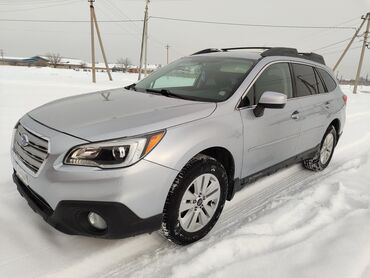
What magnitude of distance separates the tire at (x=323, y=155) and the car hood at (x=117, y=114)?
241 cm

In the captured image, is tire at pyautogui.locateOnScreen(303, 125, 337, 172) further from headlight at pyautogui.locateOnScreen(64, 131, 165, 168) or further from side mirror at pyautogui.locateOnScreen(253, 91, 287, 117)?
headlight at pyautogui.locateOnScreen(64, 131, 165, 168)

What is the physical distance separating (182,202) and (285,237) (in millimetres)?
998

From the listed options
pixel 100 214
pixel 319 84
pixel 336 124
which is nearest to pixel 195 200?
pixel 100 214

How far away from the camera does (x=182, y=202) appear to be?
8.06ft

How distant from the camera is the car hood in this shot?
224 cm

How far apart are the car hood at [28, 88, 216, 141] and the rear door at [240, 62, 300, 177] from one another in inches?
17.9

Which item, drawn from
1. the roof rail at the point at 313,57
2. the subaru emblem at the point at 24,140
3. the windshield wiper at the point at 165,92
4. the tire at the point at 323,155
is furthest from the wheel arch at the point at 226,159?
the roof rail at the point at 313,57

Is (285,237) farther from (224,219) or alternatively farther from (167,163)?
(167,163)

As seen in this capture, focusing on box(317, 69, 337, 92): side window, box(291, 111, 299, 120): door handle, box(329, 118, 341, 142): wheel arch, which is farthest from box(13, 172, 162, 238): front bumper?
box(329, 118, 341, 142): wheel arch

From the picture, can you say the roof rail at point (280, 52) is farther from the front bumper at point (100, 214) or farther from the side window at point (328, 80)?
the front bumper at point (100, 214)

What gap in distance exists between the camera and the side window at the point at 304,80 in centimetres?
379

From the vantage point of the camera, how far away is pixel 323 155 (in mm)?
4598

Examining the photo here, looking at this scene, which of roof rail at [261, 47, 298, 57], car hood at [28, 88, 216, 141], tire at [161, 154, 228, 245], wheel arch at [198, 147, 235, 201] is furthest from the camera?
roof rail at [261, 47, 298, 57]

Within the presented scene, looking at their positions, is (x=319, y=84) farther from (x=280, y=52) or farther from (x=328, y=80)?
(x=280, y=52)
